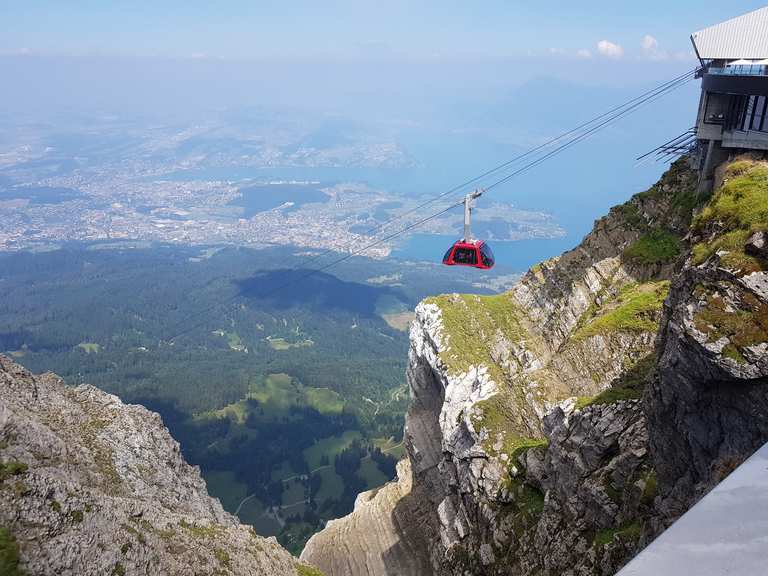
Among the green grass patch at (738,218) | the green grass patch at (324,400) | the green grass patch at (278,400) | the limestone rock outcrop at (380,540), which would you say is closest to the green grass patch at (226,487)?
the green grass patch at (278,400)

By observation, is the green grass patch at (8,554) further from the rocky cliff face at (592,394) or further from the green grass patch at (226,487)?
the green grass patch at (226,487)

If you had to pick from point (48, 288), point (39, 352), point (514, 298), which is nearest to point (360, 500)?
point (514, 298)

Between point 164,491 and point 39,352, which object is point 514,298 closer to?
point 164,491

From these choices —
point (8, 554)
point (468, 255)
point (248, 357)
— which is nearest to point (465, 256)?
point (468, 255)

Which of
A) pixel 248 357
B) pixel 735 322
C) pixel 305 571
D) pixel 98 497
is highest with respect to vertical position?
pixel 735 322

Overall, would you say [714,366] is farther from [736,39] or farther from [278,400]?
[278,400]

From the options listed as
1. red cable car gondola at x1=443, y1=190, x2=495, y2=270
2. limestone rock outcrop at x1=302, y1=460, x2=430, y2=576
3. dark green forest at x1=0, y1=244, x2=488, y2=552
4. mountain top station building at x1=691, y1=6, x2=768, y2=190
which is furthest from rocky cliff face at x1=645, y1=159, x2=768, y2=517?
dark green forest at x1=0, y1=244, x2=488, y2=552

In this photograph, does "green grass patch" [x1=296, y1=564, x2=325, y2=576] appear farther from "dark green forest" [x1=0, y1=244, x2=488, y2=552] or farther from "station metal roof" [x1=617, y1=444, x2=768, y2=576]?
"dark green forest" [x1=0, y1=244, x2=488, y2=552]
